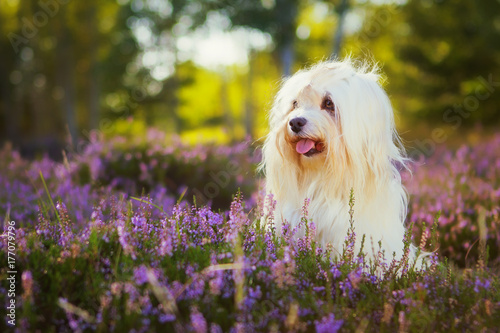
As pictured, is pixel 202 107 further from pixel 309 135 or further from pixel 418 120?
pixel 309 135

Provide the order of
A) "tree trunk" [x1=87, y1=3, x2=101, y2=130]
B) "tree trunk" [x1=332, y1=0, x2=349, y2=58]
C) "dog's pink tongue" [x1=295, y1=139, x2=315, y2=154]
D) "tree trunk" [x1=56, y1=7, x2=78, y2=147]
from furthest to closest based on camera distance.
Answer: "tree trunk" [x1=87, y1=3, x2=101, y2=130]
"tree trunk" [x1=56, y1=7, x2=78, y2=147]
"tree trunk" [x1=332, y1=0, x2=349, y2=58]
"dog's pink tongue" [x1=295, y1=139, x2=315, y2=154]

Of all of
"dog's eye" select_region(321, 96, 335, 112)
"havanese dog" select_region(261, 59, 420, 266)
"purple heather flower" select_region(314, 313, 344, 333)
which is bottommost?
"purple heather flower" select_region(314, 313, 344, 333)

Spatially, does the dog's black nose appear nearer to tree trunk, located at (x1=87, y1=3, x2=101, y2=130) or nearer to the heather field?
the heather field

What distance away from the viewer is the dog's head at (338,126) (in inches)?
131

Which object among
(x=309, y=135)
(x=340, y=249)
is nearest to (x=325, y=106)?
(x=309, y=135)

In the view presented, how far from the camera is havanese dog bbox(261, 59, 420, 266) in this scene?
3334mm

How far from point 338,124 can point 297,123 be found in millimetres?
326

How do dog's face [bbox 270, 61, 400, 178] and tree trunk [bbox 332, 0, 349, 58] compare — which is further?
tree trunk [bbox 332, 0, 349, 58]

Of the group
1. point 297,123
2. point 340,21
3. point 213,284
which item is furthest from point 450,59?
point 213,284

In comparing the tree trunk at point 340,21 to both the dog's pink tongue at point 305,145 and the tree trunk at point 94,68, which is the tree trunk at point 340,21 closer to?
the tree trunk at point 94,68

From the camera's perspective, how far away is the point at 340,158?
334 centimetres

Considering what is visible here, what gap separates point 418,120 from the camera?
20828 millimetres

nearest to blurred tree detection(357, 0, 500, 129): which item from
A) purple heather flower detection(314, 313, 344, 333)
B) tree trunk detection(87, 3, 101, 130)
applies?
tree trunk detection(87, 3, 101, 130)

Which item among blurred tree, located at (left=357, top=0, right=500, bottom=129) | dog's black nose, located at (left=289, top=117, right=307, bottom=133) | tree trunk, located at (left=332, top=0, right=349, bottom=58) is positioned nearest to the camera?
dog's black nose, located at (left=289, top=117, right=307, bottom=133)
